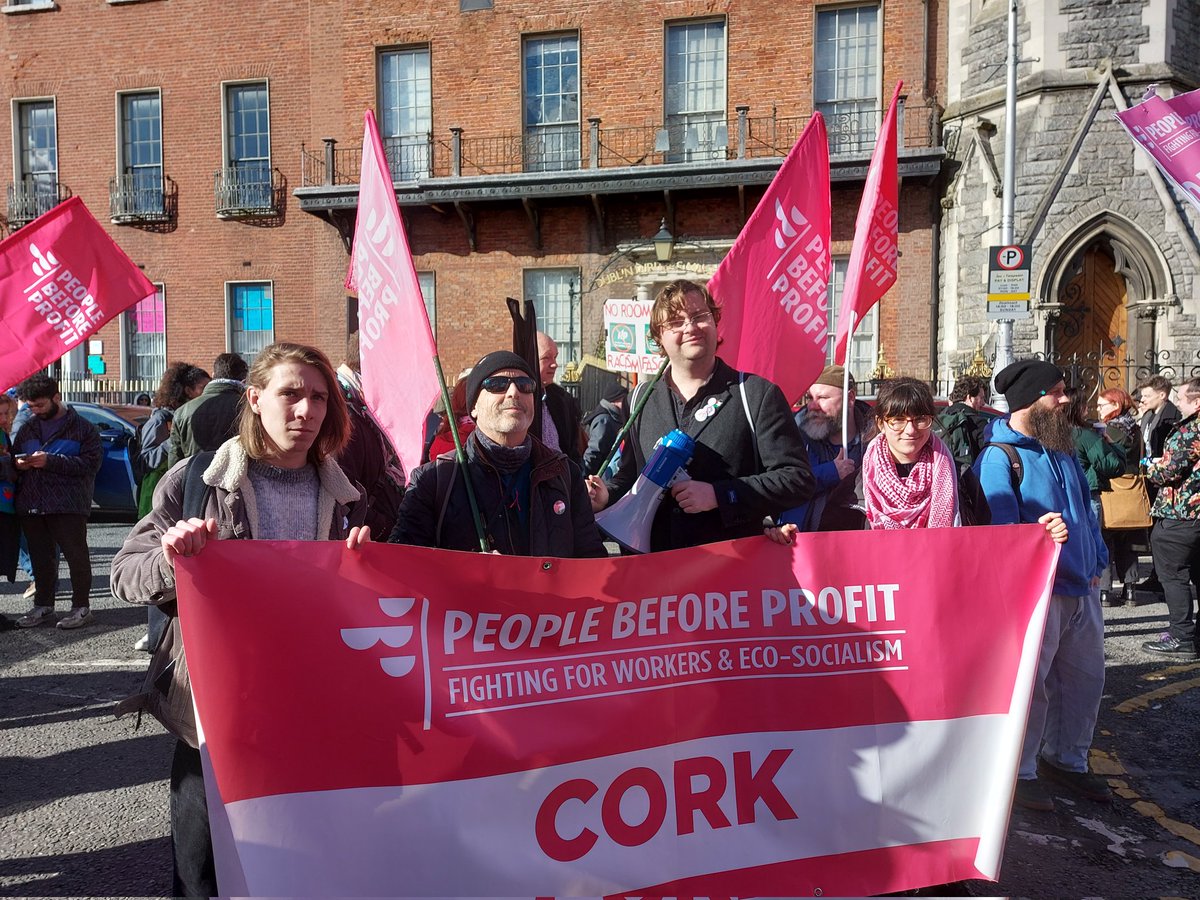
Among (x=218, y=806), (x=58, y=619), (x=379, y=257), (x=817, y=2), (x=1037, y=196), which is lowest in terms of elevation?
(x=58, y=619)

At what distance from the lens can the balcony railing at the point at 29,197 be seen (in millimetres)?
21406

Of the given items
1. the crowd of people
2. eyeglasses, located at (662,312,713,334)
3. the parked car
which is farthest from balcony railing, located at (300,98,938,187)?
eyeglasses, located at (662,312,713,334)

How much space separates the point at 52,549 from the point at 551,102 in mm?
14248

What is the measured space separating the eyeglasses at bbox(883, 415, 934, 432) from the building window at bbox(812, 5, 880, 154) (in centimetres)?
1500

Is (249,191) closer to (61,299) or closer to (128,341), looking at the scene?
(128,341)

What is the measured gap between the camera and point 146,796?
4.25m

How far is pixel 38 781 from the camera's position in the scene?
444cm

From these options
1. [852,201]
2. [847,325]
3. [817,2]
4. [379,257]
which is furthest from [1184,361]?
[379,257]

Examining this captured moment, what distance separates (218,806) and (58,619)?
604cm

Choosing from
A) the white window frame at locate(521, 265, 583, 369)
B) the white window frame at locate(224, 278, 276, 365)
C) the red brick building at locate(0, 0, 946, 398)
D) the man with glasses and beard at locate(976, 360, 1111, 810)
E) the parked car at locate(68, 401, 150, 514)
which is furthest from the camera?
the white window frame at locate(224, 278, 276, 365)

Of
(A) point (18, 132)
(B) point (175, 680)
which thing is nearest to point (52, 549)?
(B) point (175, 680)

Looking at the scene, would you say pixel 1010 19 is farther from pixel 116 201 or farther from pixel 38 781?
pixel 116 201

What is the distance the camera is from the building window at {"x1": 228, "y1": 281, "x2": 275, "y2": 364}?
2045 cm

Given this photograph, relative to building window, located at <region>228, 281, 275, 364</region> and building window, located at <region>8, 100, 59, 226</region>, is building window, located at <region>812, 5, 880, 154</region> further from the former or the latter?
building window, located at <region>8, 100, 59, 226</region>
